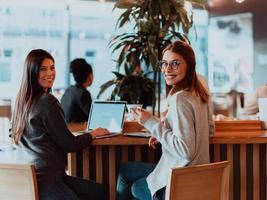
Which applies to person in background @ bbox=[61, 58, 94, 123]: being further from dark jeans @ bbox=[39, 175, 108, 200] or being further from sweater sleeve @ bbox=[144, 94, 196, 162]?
sweater sleeve @ bbox=[144, 94, 196, 162]

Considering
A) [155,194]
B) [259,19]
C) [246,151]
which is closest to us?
[155,194]

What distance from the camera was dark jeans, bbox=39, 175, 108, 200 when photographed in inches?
97.9

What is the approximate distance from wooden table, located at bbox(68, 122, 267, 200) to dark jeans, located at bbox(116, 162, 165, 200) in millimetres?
125

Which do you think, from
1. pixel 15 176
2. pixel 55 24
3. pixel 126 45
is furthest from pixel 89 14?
pixel 15 176

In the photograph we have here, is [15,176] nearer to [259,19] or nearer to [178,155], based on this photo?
[178,155]

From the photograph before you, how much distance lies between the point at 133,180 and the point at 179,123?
26.6 inches

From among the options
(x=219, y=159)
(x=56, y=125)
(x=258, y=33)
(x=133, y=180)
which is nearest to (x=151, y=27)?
(x=219, y=159)

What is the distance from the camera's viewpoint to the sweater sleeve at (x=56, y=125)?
2.45 metres

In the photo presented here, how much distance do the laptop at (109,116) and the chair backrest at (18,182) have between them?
0.75 meters

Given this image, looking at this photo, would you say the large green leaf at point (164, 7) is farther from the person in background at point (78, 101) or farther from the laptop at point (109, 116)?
the laptop at point (109, 116)

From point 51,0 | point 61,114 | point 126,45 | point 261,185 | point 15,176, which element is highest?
point 51,0

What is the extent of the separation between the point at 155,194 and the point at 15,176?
29.0 inches

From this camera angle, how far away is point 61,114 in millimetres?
2498

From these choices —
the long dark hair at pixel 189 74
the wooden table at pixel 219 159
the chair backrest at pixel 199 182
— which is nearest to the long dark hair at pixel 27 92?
the wooden table at pixel 219 159
